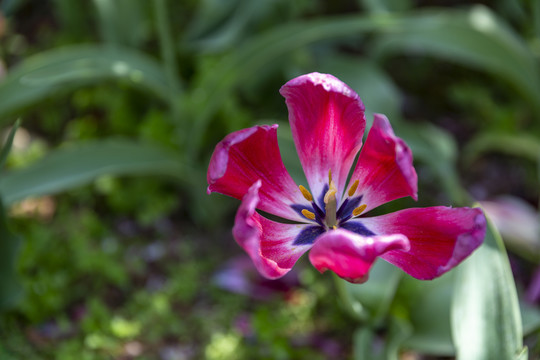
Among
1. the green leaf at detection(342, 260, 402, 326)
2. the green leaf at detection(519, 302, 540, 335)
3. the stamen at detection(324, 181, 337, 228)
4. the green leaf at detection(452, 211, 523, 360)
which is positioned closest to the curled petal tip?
the stamen at detection(324, 181, 337, 228)

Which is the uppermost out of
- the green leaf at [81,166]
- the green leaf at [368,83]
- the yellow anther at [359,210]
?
the green leaf at [368,83]

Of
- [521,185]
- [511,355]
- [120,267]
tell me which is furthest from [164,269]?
[521,185]

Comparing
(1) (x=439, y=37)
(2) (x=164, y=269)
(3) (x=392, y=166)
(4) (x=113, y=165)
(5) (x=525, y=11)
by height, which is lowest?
(2) (x=164, y=269)

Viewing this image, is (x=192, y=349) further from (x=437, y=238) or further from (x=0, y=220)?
(x=437, y=238)

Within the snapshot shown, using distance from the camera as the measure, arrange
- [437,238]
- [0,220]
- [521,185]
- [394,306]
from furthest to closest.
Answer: [521,185] < [394,306] < [0,220] < [437,238]

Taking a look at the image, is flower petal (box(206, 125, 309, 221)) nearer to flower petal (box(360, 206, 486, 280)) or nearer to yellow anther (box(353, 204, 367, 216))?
yellow anther (box(353, 204, 367, 216))

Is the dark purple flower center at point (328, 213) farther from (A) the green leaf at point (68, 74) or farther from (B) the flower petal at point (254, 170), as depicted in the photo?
(A) the green leaf at point (68, 74)

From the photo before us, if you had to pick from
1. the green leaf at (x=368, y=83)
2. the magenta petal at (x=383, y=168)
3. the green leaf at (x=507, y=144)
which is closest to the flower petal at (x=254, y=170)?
the magenta petal at (x=383, y=168)
